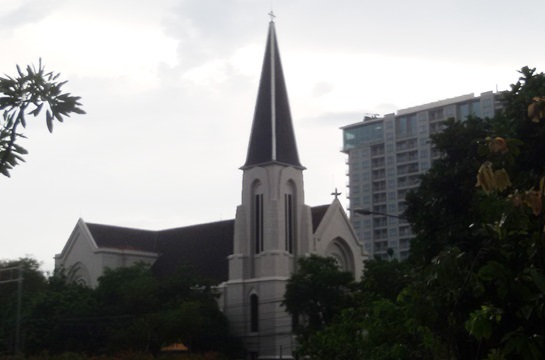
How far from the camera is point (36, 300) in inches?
2172

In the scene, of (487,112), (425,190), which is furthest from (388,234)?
(425,190)

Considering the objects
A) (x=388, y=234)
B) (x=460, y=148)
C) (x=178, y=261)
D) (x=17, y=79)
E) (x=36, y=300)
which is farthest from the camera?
(x=388, y=234)

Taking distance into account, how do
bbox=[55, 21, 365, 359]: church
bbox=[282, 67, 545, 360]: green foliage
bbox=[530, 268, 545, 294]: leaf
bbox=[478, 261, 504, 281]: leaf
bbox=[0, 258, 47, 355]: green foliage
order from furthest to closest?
1. bbox=[55, 21, 365, 359]: church
2. bbox=[0, 258, 47, 355]: green foliage
3. bbox=[282, 67, 545, 360]: green foliage
4. bbox=[478, 261, 504, 281]: leaf
5. bbox=[530, 268, 545, 294]: leaf

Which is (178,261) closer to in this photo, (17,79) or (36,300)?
(36,300)


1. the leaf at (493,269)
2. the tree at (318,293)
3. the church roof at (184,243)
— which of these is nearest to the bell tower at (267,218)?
the church roof at (184,243)

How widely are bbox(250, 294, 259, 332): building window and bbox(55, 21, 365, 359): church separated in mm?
68

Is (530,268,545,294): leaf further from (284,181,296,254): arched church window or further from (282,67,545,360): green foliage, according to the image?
(284,181,296,254): arched church window

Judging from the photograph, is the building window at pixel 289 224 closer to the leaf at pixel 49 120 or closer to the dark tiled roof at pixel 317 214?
the dark tiled roof at pixel 317 214

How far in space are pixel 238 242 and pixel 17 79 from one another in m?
57.1

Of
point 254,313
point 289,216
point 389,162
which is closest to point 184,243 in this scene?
point 289,216

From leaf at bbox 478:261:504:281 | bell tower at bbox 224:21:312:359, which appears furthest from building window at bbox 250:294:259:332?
leaf at bbox 478:261:504:281

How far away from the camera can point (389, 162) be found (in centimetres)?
12262

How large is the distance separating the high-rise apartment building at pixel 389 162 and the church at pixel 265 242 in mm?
49511

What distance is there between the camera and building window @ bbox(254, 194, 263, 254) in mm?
62188
